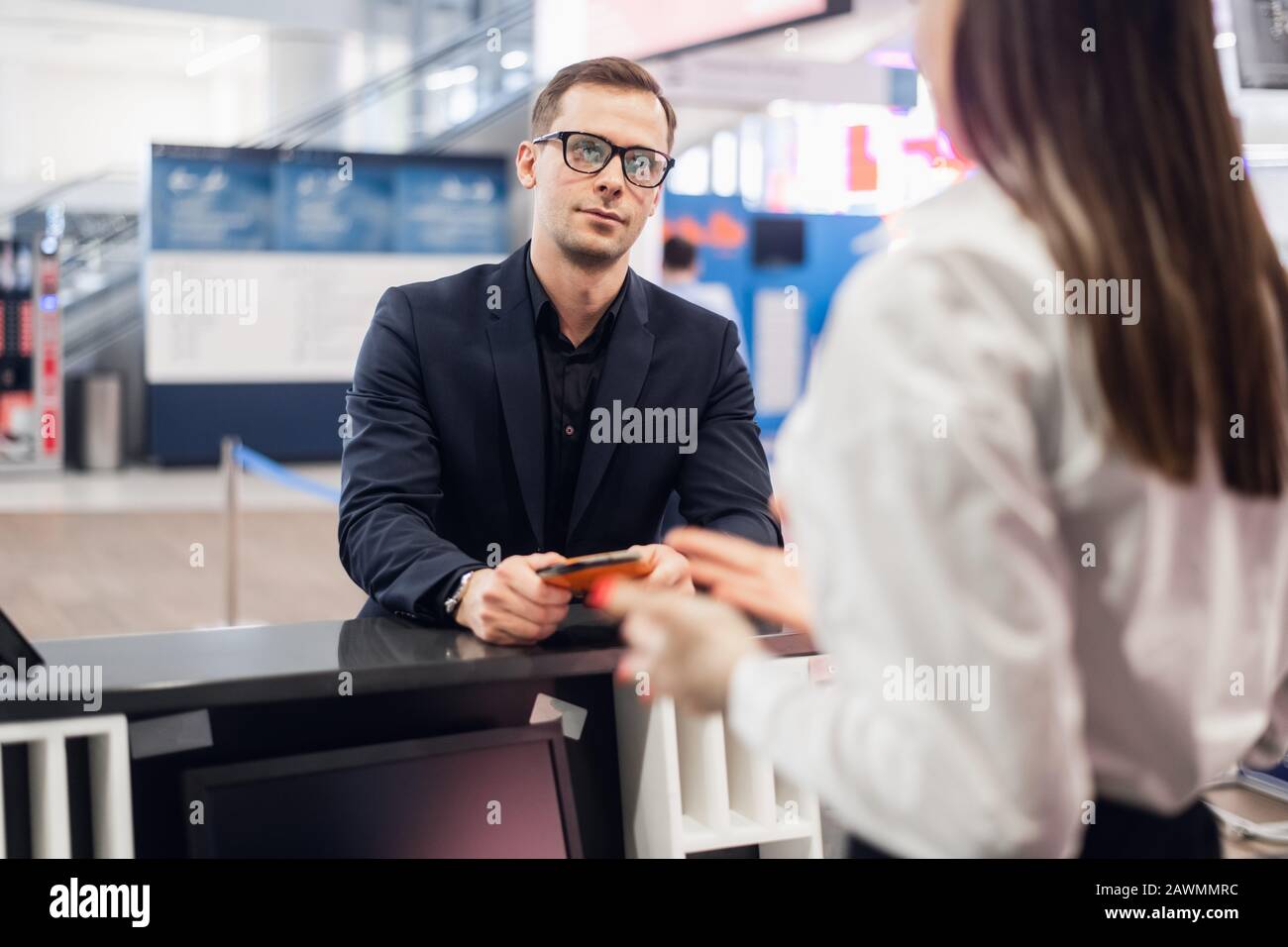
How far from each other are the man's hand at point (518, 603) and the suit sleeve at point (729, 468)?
61 centimetres

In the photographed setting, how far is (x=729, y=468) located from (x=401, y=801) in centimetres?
93

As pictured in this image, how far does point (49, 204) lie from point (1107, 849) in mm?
16979

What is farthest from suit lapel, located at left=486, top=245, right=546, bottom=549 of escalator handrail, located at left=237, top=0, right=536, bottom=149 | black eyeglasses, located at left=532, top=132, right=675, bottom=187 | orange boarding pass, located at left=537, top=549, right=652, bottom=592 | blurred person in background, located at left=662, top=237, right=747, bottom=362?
escalator handrail, located at left=237, top=0, right=536, bottom=149

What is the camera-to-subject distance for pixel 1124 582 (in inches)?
34.9

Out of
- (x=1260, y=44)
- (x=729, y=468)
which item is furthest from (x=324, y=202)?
(x=729, y=468)

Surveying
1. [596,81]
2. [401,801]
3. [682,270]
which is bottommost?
[401,801]

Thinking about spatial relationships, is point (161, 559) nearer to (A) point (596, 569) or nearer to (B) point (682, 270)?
(B) point (682, 270)

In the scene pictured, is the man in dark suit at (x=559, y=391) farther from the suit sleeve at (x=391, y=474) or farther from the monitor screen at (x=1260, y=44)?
the monitor screen at (x=1260, y=44)

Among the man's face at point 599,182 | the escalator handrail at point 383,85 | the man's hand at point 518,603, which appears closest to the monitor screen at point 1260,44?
the man's face at point 599,182

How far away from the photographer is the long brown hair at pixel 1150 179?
2.93ft

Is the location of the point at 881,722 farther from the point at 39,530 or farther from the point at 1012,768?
the point at 39,530

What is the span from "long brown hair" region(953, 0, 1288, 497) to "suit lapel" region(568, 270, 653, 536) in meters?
1.45

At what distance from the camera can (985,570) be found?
2.66ft

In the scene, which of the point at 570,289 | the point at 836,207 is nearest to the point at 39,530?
the point at 570,289
